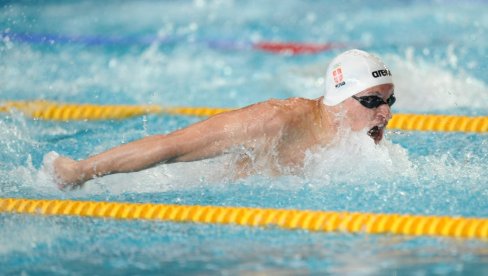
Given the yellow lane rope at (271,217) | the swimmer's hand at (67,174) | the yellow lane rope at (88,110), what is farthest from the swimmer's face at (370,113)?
the yellow lane rope at (88,110)

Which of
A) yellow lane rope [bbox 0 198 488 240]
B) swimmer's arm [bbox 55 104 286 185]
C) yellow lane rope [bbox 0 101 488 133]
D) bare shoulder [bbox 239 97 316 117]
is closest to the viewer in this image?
yellow lane rope [bbox 0 198 488 240]

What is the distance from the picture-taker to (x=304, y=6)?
31.0ft

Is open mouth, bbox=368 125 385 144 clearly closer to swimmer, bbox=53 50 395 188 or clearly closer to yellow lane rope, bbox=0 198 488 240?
swimmer, bbox=53 50 395 188

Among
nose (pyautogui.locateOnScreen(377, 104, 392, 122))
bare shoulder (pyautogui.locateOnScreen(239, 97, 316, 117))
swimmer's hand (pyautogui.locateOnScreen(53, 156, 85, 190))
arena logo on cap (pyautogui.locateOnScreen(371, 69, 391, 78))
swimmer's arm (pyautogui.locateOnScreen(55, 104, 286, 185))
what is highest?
arena logo on cap (pyautogui.locateOnScreen(371, 69, 391, 78))

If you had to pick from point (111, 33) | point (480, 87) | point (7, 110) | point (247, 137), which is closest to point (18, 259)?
point (247, 137)

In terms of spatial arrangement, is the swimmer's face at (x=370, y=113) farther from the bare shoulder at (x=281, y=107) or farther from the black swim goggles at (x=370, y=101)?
the bare shoulder at (x=281, y=107)

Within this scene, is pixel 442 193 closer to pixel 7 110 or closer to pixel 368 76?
pixel 368 76

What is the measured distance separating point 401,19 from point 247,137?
5039 millimetres

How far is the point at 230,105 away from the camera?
6410mm

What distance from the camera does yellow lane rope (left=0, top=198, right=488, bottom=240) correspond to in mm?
3652

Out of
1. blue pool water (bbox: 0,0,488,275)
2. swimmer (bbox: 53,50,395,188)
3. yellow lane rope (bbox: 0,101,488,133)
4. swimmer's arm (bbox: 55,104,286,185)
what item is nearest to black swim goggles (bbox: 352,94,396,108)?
swimmer (bbox: 53,50,395,188)

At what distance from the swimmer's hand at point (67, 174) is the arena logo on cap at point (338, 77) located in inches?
43.8

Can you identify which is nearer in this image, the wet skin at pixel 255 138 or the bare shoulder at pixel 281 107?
the wet skin at pixel 255 138

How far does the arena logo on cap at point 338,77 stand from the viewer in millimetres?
4289
